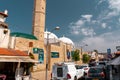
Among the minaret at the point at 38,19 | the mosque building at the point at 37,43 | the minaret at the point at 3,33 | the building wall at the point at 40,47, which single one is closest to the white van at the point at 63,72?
the mosque building at the point at 37,43

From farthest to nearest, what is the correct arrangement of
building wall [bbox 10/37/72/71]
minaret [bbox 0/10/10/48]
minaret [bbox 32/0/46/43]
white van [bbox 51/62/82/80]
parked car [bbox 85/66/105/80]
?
minaret [bbox 32/0/46/43]
building wall [bbox 10/37/72/71]
minaret [bbox 0/10/10/48]
white van [bbox 51/62/82/80]
parked car [bbox 85/66/105/80]

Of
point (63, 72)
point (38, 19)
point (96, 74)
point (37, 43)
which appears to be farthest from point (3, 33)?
point (38, 19)

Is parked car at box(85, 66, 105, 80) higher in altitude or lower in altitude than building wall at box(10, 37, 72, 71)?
lower

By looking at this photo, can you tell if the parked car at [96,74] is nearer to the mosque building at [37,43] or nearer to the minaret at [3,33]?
the mosque building at [37,43]

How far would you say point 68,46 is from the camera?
4556 cm

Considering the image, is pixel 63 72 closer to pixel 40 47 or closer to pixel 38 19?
pixel 40 47

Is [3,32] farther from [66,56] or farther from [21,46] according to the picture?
[66,56]

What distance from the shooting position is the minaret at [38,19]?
41.8m

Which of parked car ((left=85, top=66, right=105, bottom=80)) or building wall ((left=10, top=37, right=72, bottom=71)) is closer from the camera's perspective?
parked car ((left=85, top=66, right=105, bottom=80))

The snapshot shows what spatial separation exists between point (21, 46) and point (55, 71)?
32.8ft

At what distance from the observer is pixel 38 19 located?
4188 cm

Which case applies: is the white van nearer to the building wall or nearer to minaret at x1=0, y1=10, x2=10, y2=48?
minaret at x1=0, y1=10, x2=10, y2=48

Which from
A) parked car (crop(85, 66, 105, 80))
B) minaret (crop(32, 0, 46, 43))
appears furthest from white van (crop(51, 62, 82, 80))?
minaret (crop(32, 0, 46, 43))

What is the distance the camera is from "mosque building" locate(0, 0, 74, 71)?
20.2 metres
